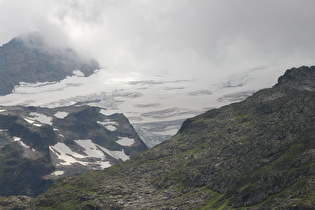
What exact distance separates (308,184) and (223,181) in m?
42.5

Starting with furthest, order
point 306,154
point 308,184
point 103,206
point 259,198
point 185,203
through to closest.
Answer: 1. point 103,206
2. point 185,203
3. point 306,154
4. point 259,198
5. point 308,184

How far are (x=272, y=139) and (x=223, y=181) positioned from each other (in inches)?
1097

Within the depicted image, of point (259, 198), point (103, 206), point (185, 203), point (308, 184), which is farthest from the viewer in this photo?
point (103, 206)

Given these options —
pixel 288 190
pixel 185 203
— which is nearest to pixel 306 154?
pixel 288 190

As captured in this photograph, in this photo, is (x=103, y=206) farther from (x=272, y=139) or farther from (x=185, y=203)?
(x=272, y=139)

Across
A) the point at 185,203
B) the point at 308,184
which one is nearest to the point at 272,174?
the point at 308,184

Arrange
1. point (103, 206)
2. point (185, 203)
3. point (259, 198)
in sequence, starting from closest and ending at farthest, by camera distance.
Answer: point (259, 198)
point (185, 203)
point (103, 206)

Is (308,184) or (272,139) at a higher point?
(272,139)

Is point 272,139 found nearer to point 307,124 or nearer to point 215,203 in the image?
point 307,124

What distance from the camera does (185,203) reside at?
179 metres

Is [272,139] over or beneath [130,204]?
over

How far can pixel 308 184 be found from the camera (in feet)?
470

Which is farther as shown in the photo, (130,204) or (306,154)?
(130,204)

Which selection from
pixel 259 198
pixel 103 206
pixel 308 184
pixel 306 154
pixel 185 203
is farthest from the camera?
pixel 103 206
